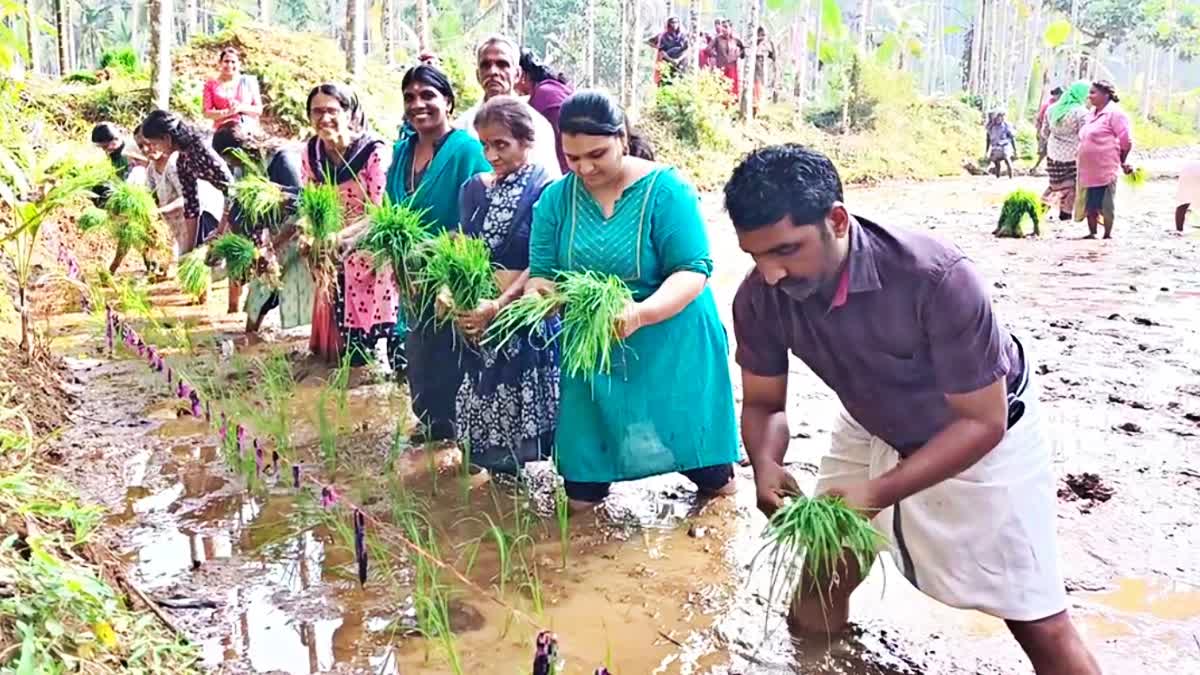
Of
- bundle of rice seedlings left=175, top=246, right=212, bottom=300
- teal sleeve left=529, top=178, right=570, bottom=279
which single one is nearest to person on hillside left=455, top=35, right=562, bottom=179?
teal sleeve left=529, top=178, right=570, bottom=279

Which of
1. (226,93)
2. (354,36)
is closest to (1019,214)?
(226,93)

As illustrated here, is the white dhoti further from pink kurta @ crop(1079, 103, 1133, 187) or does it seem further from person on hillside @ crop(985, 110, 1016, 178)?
person on hillside @ crop(985, 110, 1016, 178)

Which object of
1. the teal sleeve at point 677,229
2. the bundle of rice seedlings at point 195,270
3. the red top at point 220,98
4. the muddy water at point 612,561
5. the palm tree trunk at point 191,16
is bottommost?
the muddy water at point 612,561

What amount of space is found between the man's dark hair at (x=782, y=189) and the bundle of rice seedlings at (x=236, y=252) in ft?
11.5

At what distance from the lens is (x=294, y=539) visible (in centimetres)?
328

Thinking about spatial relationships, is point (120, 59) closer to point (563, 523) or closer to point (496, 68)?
point (496, 68)

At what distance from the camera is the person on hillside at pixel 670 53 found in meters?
19.1

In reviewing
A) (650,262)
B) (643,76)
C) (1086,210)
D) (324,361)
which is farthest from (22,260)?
(643,76)

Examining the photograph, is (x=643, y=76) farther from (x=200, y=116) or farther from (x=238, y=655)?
(x=238, y=655)

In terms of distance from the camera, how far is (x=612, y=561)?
3174mm

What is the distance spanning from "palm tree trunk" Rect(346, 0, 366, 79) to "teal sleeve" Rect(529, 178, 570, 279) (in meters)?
11.2

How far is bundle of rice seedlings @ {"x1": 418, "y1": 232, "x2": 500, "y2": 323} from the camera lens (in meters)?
3.30

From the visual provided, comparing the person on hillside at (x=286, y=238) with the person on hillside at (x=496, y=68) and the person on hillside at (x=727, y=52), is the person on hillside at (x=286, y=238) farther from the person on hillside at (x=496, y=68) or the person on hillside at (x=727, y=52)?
the person on hillside at (x=727, y=52)

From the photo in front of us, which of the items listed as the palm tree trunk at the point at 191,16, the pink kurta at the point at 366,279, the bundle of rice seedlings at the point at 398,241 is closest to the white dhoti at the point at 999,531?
the bundle of rice seedlings at the point at 398,241
